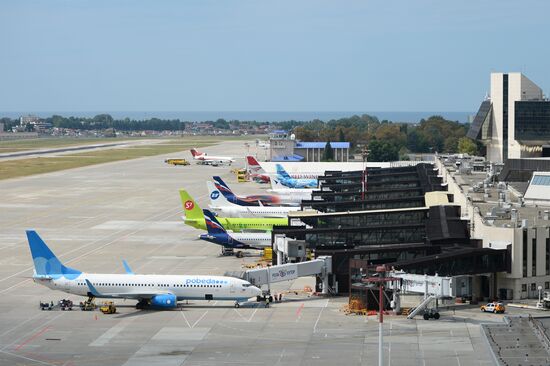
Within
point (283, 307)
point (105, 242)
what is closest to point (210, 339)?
point (283, 307)

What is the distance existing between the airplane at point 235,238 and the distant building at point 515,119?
2937 inches

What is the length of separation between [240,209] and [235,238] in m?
28.5

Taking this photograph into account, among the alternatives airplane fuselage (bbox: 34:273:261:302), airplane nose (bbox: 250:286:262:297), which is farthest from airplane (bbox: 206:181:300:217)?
airplane fuselage (bbox: 34:273:261:302)

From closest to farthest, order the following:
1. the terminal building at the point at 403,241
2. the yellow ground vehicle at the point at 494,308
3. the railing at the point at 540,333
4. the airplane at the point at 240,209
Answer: the railing at the point at 540,333 < the yellow ground vehicle at the point at 494,308 < the terminal building at the point at 403,241 < the airplane at the point at 240,209

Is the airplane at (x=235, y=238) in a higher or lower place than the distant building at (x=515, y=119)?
lower

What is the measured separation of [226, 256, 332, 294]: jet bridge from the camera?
79.9 m

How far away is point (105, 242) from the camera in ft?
382

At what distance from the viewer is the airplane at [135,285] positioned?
7675 centimetres

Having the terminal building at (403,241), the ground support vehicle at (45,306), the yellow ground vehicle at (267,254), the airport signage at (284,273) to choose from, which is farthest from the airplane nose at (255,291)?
the yellow ground vehicle at (267,254)

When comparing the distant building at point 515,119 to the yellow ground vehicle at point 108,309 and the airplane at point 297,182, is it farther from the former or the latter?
the yellow ground vehicle at point 108,309

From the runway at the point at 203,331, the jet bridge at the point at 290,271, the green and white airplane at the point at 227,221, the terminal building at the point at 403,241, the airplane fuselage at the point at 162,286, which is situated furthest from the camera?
the green and white airplane at the point at 227,221

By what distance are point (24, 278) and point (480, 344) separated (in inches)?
1787

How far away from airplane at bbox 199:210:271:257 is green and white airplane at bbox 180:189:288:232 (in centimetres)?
620

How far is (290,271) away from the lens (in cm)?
8112
